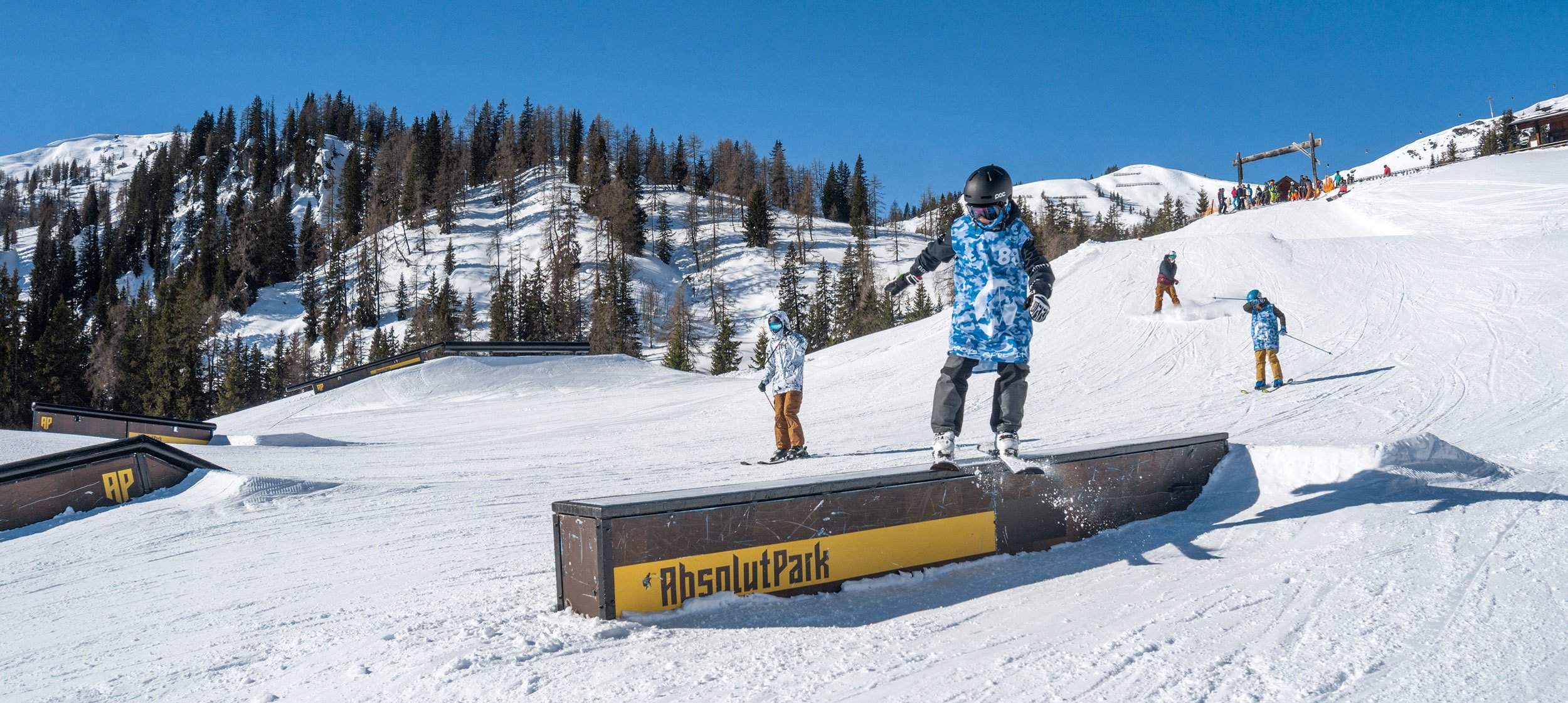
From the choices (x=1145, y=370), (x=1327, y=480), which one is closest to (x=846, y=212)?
(x=1145, y=370)

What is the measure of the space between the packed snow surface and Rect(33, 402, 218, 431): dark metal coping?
2.37m

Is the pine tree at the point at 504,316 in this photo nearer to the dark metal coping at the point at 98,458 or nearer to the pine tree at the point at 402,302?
the pine tree at the point at 402,302

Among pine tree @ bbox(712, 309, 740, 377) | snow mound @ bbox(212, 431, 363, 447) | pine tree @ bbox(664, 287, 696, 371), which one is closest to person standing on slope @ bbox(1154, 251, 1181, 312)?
snow mound @ bbox(212, 431, 363, 447)

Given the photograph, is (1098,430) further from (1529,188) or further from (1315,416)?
(1529,188)

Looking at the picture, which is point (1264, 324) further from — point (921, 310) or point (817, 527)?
point (921, 310)

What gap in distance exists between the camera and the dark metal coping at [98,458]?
7031 mm

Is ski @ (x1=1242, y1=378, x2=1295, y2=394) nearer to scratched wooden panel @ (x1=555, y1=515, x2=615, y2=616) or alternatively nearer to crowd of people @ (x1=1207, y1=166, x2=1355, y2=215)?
scratched wooden panel @ (x1=555, y1=515, x2=615, y2=616)

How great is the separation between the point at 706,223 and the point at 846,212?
93.0ft

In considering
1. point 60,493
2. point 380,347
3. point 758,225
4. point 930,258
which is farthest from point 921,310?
point 930,258

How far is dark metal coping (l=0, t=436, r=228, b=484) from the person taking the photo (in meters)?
7.03

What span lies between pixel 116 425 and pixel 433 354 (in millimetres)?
10943

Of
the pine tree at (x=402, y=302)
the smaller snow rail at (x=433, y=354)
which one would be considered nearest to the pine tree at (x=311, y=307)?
the pine tree at (x=402, y=302)

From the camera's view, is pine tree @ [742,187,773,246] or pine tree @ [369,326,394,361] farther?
pine tree @ [742,187,773,246]

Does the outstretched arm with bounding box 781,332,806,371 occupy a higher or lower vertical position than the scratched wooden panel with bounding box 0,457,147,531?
higher
